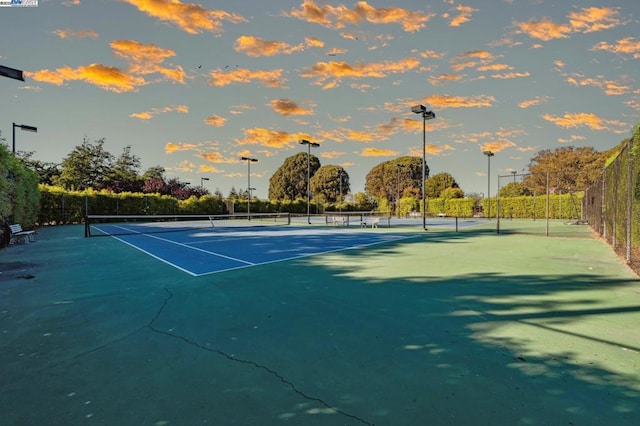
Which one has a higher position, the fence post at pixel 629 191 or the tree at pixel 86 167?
the tree at pixel 86 167

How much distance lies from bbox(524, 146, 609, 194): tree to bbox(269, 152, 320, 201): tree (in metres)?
49.0

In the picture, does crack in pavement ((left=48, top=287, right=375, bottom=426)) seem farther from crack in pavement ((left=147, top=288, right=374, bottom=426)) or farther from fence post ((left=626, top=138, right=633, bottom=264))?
fence post ((left=626, top=138, right=633, bottom=264))

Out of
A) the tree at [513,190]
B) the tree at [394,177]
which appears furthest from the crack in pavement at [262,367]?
the tree at [394,177]

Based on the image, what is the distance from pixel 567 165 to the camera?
50219 mm

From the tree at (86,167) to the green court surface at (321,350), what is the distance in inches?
1939

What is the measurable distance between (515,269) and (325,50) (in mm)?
19640

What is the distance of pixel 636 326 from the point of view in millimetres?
3789

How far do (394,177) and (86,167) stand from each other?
64.4m

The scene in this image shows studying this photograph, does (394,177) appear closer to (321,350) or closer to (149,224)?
(149,224)

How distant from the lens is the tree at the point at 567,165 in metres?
46.6

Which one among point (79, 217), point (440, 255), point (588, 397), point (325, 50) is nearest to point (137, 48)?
point (325, 50)

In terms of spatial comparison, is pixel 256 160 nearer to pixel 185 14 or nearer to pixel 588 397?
pixel 185 14

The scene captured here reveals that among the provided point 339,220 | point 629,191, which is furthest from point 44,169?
point 629,191

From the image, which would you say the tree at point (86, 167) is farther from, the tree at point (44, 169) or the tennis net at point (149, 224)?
the tennis net at point (149, 224)
